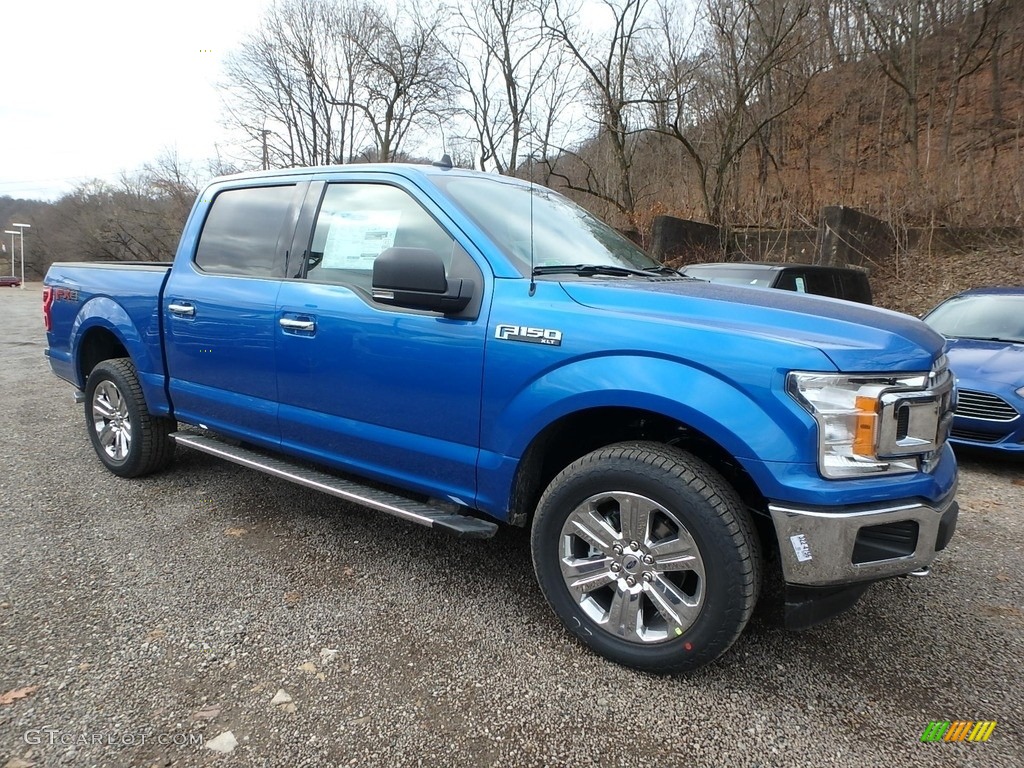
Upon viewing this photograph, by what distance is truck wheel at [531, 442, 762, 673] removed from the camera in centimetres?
216

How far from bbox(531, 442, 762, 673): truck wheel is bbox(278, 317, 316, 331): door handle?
58.7 inches

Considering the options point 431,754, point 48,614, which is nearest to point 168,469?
point 48,614

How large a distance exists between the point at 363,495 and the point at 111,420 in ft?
8.58

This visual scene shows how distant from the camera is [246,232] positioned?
3.78 meters

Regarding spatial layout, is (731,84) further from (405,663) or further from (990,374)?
(405,663)

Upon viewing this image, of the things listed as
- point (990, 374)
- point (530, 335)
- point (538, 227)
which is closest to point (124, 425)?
point (538, 227)

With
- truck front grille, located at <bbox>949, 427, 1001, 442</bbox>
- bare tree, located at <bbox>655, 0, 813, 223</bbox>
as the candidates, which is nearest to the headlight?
truck front grille, located at <bbox>949, 427, 1001, 442</bbox>

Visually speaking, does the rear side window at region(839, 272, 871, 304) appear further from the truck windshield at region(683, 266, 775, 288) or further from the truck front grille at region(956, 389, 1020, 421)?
the truck front grille at region(956, 389, 1020, 421)

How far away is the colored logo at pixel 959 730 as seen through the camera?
2.10 m

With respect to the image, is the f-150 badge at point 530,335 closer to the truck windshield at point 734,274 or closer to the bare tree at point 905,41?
the truck windshield at point 734,274

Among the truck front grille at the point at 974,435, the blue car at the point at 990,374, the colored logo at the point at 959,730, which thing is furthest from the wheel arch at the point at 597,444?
the truck front grille at the point at 974,435

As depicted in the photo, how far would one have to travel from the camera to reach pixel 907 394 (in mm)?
2080

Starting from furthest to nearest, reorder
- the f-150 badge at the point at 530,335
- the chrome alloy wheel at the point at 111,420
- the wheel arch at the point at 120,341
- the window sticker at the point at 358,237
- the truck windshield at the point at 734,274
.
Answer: the truck windshield at the point at 734,274, the chrome alloy wheel at the point at 111,420, the wheel arch at the point at 120,341, the window sticker at the point at 358,237, the f-150 badge at the point at 530,335

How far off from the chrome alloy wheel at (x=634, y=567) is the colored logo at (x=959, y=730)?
0.84 m
